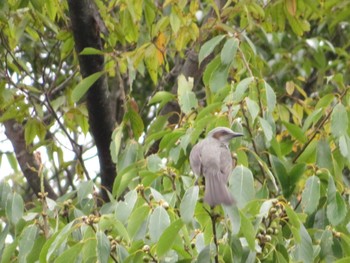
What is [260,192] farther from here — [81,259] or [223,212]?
[81,259]

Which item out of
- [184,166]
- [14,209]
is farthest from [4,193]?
[184,166]

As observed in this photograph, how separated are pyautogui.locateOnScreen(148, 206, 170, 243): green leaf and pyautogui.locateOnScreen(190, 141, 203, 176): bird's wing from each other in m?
0.61

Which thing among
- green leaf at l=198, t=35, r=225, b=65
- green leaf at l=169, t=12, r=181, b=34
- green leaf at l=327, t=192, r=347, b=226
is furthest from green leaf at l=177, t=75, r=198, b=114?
green leaf at l=327, t=192, r=347, b=226

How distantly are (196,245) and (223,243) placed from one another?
129 mm

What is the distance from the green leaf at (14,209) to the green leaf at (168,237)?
1.07 meters

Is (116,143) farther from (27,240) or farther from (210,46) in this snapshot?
(27,240)

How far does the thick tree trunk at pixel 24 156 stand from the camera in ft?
24.4

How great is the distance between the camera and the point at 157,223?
4.44 meters

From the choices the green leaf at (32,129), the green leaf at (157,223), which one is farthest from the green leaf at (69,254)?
the green leaf at (32,129)

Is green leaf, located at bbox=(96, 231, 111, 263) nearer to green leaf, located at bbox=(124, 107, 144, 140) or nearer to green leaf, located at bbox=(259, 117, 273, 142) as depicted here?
green leaf, located at bbox=(259, 117, 273, 142)

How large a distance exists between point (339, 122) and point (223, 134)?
0.57 meters

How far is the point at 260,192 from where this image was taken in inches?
199

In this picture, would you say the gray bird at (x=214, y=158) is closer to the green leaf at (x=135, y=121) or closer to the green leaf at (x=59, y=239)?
the green leaf at (x=59, y=239)

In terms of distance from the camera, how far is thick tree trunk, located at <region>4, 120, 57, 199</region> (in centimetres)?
744
